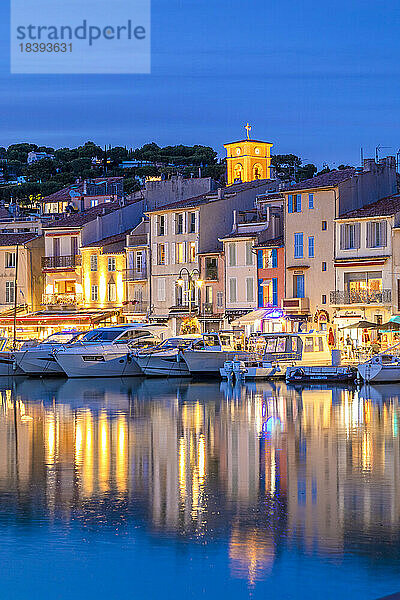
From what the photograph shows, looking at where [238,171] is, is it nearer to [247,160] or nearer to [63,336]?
[247,160]

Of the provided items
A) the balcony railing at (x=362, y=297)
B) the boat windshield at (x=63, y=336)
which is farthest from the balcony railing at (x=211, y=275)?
the balcony railing at (x=362, y=297)

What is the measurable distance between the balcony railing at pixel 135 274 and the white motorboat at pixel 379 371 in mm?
34073

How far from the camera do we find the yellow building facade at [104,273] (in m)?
90.3

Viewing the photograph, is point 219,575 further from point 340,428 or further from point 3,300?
point 3,300

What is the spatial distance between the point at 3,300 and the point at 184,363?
36.8 m

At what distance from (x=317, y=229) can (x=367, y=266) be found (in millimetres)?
4826

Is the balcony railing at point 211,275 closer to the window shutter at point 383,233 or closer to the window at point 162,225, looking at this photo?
the window at point 162,225

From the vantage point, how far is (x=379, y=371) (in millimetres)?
55656

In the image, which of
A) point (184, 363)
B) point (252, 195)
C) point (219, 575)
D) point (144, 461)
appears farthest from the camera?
point (252, 195)

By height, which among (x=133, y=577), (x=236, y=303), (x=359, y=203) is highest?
(x=359, y=203)

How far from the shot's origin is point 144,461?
102 ft

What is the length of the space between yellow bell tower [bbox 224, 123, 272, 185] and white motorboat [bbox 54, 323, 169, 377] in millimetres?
47402

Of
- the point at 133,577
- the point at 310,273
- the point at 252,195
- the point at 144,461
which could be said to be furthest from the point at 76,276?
the point at 133,577

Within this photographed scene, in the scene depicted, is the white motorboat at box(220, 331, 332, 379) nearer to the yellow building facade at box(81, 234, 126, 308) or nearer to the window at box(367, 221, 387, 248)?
the window at box(367, 221, 387, 248)
